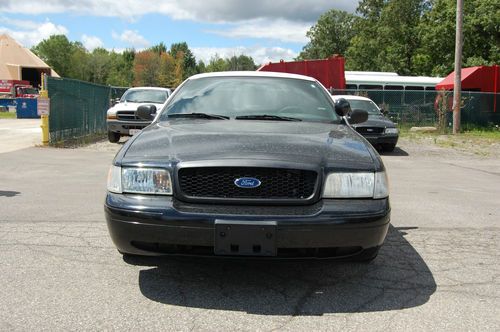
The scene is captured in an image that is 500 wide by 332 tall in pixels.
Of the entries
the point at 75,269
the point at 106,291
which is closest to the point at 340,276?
the point at 106,291

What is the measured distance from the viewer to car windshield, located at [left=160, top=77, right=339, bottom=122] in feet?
15.8

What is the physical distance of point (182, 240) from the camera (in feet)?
11.2

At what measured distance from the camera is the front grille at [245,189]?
349 cm

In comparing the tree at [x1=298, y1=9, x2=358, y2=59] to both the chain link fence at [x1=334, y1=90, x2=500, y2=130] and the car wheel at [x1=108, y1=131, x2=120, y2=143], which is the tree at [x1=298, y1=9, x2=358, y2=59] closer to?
the chain link fence at [x1=334, y1=90, x2=500, y2=130]

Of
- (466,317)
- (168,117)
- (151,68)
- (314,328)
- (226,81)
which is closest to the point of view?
(314,328)

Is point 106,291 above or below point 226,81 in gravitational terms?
below

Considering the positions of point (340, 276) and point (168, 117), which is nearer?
point (340, 276)

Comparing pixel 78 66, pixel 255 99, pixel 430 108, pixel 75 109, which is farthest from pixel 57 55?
pixel 255 99

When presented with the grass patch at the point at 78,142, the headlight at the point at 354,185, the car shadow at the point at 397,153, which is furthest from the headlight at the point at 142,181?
the car shadow at the point at 397,153

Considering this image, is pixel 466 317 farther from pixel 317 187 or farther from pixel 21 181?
pixel 21 181

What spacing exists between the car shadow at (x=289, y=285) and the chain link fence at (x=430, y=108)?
2054 cm

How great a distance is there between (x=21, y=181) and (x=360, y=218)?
6722 millimetres

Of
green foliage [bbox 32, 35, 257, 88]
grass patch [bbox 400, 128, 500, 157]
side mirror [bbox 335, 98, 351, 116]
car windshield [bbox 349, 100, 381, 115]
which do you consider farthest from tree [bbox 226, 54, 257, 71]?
side mirror [bbox 335, 98, 351, 116]

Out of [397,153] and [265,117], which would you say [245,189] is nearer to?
[265,117]
